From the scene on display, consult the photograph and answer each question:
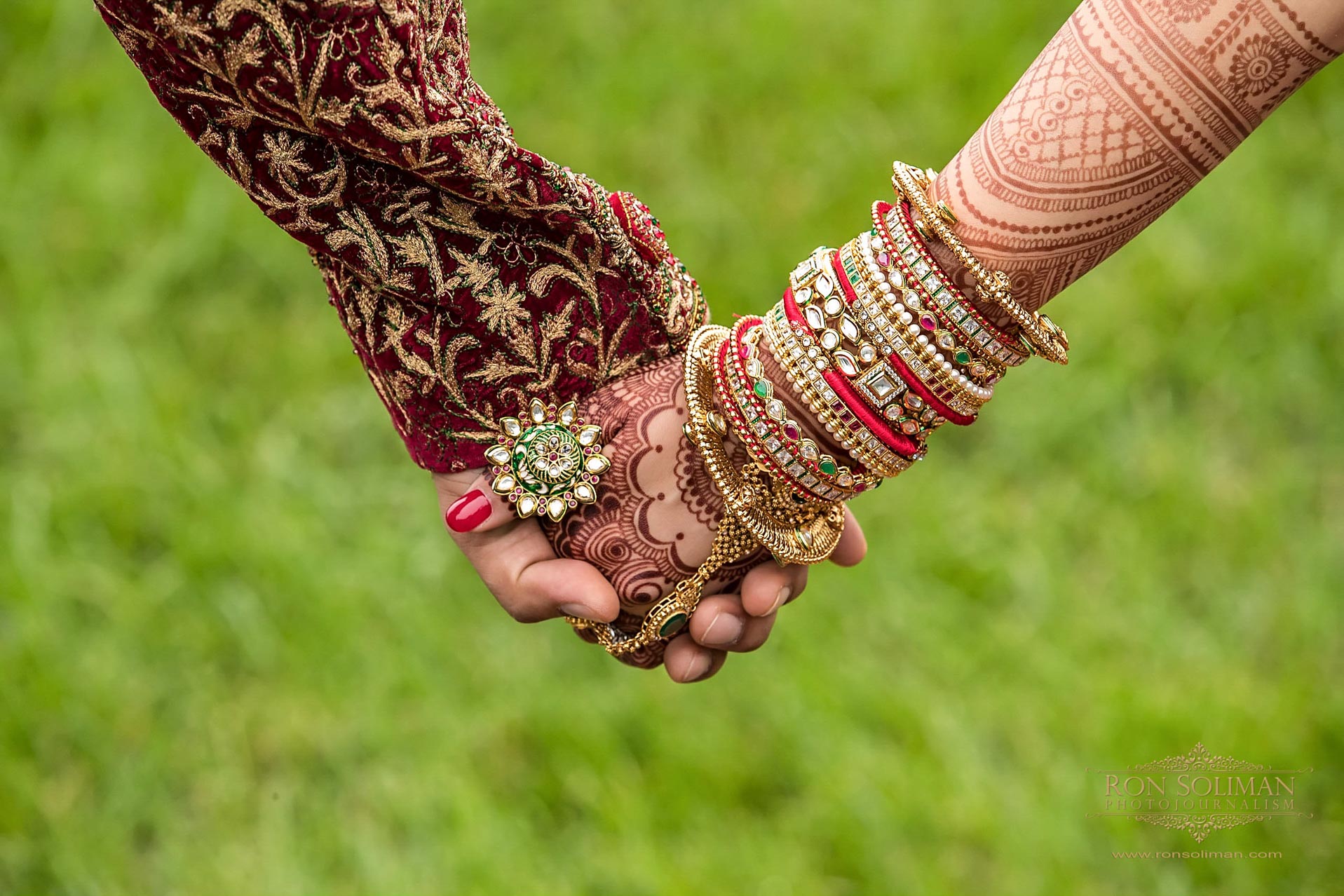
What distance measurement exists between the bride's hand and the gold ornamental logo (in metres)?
1.21

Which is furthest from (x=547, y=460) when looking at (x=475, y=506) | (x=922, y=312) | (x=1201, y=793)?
(x=1201, y=793)

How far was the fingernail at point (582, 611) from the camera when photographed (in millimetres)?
1433

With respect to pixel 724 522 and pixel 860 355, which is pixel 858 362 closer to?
pixel 860 355

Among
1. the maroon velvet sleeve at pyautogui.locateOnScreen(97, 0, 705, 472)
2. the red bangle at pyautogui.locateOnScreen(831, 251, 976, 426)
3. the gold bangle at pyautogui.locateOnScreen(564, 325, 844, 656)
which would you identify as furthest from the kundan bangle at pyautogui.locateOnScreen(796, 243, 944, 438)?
the maroon velvet sleeve at pyautogui.locateOnScreen(97, 0, 705, 472)

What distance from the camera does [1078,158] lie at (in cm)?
117

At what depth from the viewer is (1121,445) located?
9.80 feet

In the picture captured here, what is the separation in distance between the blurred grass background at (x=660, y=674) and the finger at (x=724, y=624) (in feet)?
3.08

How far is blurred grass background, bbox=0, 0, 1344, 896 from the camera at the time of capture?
2389mm

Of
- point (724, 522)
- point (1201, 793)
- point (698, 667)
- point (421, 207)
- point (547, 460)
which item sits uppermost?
point (421, 207)

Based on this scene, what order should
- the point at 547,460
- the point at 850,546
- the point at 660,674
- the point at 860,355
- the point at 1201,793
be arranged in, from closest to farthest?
the point at 860,355 → the point at 547,460 → the point at 850,546 → the point at 1201,793 → the point at 660,674

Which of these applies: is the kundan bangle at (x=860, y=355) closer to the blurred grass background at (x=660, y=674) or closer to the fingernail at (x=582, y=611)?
the fingernail at (x=582, y=611)

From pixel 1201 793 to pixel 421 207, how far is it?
71.8 inches

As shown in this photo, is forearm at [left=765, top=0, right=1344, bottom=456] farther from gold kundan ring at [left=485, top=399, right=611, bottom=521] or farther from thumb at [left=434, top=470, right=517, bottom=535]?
thumb at [left=434, top=470, right=517, bottom=535]

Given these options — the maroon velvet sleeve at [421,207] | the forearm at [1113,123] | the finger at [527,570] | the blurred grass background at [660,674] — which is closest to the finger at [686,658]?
the finger at [527,570]
